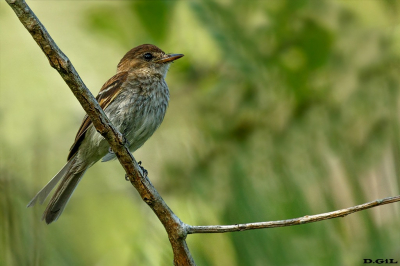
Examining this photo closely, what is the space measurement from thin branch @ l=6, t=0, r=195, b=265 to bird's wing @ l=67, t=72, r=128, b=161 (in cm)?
151

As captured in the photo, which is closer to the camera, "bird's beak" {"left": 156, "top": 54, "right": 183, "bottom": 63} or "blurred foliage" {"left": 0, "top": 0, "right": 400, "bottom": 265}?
"blurred foliage" {"left": 0, "top": 0, "right": 400, "bottom": 265}

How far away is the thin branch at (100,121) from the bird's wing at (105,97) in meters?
1.51

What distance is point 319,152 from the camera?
83.1 inches

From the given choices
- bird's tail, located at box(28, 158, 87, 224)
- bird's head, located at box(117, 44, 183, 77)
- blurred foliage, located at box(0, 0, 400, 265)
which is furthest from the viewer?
bird's head, located at box(117, 44, 183, 77)

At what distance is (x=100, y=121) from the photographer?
7.14ft

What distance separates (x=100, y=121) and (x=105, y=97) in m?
1.80

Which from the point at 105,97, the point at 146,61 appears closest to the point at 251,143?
the point at 105,97

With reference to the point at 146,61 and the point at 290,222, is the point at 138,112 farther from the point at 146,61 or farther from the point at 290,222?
the point at 290,222

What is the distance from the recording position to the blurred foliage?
6.42 ft

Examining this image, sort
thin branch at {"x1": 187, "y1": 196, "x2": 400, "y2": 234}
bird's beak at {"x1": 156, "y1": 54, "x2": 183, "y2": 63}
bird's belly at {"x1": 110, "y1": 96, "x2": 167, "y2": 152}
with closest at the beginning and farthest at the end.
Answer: thin branch at {"x1": 187, "y1": 196, "x2": 400, "y2": 234}, bird's beak at {"x1": 156, "y1": 54, "x2": 183, "y2": 63}, bird's belly at {"x1": 110, "y1": 96, "x2": 167, "y2": 152}

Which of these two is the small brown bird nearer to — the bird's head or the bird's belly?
the bird's belly

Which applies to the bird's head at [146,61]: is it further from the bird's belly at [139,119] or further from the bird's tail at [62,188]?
the bird's tail at [62,188]

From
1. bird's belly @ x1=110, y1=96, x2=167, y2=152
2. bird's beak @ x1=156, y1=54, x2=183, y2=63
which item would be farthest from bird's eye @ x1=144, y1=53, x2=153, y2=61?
bird's belly @ x1=110, y1=96, x2=167, y2=152

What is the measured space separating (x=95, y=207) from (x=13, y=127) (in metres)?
0.81
